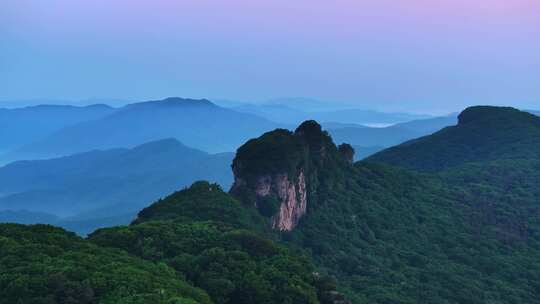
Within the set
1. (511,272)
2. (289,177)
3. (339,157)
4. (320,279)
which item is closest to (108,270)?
(320,279)

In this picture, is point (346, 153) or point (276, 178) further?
point (346, 153)

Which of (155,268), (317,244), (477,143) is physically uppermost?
(477,143)

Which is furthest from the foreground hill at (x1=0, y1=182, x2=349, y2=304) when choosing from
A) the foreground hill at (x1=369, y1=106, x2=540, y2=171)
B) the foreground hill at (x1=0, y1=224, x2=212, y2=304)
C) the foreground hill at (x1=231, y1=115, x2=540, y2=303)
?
the foreground hill at (x1=369, y1=106, x2=540, y2=171)

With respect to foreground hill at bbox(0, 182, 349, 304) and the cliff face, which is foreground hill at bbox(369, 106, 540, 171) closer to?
the cliff face

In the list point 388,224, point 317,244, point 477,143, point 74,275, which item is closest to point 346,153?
point 388,224

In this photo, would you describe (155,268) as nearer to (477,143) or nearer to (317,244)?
(317,244)

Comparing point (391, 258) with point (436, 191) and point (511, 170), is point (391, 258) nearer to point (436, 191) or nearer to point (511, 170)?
point (436, 191)
